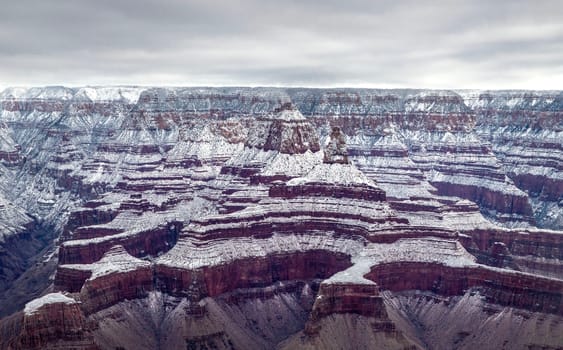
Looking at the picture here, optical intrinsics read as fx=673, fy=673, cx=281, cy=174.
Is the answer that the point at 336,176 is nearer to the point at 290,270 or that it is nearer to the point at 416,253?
the point at 290,270

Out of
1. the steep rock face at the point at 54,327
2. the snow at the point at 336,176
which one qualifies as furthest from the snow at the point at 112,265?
the snow at the point at 336,176

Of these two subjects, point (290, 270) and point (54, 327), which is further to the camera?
point (290, 270)

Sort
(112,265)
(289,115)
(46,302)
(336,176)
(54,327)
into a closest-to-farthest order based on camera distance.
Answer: (54,327), (46,302), (112,265), (336,176), (289,115)

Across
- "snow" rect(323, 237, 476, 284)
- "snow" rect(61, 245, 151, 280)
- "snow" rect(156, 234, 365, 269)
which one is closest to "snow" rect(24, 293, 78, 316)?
"snow" rect(61, 245, 151, 280)

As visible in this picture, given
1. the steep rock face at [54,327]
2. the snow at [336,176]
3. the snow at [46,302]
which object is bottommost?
the steep rock face at [54,327]

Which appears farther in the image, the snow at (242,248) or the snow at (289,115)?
the snow at (289,115)

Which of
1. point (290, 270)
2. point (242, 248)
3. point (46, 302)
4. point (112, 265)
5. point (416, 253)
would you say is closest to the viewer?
point (46, 302)

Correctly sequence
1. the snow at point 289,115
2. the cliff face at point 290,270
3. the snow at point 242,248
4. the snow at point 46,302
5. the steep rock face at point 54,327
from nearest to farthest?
the steep rock face at point 54,327 → the snow at point 46,302 → the cliff face at point 290,270 → the snow at point 242,248 → the snow at point 289,115

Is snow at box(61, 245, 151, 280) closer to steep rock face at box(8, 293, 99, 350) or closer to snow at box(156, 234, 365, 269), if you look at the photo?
snow at box(156, 234, 365, 269)

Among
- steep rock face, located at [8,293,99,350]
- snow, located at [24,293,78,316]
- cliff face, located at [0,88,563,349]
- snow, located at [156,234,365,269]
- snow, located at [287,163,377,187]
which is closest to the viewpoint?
steep rock face, located at [8,293,99,350]

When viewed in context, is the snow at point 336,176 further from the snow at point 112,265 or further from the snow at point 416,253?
the snow at point 112,265

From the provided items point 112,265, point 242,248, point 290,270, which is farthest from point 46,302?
point 290,270
